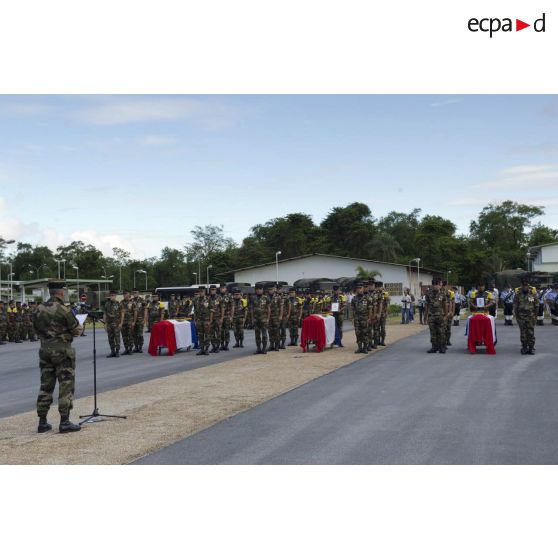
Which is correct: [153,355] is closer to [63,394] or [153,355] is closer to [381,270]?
[63,394]

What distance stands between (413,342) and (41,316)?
1517 cm

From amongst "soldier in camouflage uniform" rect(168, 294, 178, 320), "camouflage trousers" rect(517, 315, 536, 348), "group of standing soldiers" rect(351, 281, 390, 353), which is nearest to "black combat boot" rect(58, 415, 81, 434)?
"group of standing soldiers" rect(351, 281, 390, 353)

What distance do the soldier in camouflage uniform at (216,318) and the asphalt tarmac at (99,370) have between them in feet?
1.23

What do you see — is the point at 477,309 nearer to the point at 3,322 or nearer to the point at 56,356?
the point at 56,356

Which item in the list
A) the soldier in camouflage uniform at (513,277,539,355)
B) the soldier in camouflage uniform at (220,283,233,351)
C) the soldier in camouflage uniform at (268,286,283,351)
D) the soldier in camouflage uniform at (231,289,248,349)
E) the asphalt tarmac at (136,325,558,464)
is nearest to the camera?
the asphalt tarmac at (136,325,558,464)

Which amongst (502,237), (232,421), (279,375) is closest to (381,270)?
(502,237)

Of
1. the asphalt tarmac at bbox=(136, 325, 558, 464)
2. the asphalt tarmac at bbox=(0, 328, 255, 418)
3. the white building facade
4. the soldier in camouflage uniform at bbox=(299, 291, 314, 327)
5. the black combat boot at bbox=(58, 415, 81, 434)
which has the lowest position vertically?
the asphalt tarmac at bbox=(0, 328, 255, 418)

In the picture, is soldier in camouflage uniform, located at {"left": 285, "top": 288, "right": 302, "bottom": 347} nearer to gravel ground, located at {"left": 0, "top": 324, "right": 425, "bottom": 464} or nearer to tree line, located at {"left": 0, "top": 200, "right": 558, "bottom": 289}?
gravel ground, located at {"left": 0, "top": 324, "right": 425, "bottom": 464}

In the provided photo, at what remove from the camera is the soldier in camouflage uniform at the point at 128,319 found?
2108 centimetres

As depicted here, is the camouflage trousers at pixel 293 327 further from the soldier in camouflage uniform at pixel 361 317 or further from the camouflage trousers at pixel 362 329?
the camouflage trousers at pixel 362 329

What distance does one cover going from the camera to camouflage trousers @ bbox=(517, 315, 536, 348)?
57.5 ft

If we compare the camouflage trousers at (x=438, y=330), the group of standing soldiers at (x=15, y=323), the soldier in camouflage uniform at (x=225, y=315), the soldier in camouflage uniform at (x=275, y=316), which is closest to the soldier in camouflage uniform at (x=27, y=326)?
the group of standing soldiers at (x=15, y=323)

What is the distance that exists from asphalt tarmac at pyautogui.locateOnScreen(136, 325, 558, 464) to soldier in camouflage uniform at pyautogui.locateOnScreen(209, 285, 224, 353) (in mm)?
6732

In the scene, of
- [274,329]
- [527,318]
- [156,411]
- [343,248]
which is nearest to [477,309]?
[527,318]
